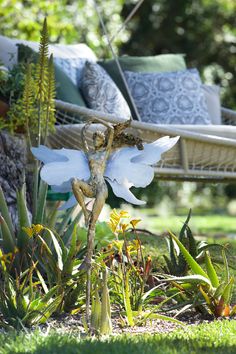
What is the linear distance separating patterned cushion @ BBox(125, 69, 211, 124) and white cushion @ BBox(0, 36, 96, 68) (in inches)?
13.0

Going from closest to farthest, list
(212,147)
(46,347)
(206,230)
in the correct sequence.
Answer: (46,347) < (212,147) < (206,230)

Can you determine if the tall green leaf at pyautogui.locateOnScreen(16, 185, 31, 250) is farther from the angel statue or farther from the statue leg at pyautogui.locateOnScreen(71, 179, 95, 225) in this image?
the statue leg at pyautogui.locateOnScreen(71, 179, 95, 225)

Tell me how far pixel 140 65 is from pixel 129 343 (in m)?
3.17

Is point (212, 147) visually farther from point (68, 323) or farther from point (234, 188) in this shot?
point (234, 188)

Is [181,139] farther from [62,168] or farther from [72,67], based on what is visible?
[62,168]

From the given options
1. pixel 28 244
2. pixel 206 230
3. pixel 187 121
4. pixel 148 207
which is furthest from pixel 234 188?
pixel 28 244

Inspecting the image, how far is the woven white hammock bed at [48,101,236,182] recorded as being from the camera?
13.1 ft

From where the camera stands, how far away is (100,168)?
2.45 meters

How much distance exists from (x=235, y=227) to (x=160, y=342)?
709 cm

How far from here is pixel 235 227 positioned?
923 centimetres

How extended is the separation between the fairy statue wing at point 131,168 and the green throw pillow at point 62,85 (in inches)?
71.1

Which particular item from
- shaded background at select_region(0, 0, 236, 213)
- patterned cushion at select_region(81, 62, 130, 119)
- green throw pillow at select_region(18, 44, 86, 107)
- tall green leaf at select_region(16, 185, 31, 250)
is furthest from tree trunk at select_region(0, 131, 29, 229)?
shaded background at select_region(0, 0, 236, 213)

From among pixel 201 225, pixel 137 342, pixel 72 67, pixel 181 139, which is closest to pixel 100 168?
pixel 137 342

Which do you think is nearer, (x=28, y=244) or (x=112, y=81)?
(x=28, y=244)
